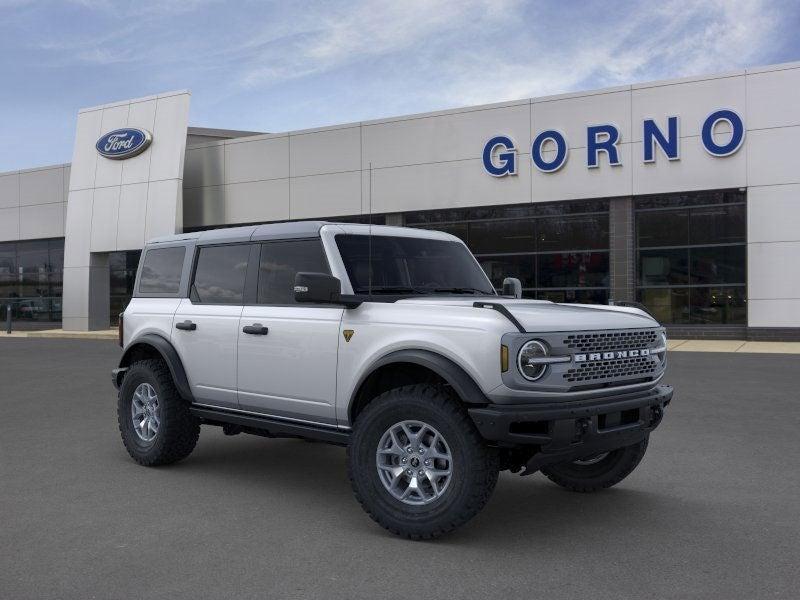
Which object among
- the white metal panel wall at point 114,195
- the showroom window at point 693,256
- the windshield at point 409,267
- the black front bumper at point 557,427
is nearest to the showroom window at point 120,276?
the white metal panel wall at point 114,195

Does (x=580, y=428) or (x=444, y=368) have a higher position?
(x=444, y=368)

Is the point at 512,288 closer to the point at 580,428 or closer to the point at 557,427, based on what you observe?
the point at 580,428

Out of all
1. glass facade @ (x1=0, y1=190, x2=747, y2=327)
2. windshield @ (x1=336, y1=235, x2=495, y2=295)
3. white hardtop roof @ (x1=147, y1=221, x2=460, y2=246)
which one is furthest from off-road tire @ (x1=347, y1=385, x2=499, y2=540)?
glass facade @ (x1=0, y1=190, x2=747, y2=327)

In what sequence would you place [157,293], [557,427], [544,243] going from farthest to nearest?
1. [544,243]
2. [157,293]
3. [557,427]

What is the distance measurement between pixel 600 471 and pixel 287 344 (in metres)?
2.50

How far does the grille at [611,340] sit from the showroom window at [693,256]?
1828 cm

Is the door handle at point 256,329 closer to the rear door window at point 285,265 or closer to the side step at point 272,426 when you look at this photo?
the rear door window at point 285,265

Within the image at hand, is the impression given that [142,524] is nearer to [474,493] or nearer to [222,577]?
[222,577]

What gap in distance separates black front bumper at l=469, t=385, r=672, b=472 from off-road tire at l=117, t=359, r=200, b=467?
3.14 m

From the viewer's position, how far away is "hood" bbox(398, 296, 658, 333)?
4.59 m

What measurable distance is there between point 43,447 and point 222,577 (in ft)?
14.4

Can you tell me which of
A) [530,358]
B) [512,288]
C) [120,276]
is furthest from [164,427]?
[120,276]

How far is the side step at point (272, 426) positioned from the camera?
537 centimetres

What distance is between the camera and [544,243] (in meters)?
24.3
